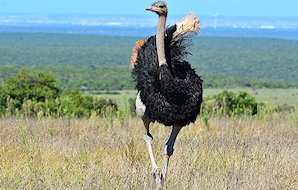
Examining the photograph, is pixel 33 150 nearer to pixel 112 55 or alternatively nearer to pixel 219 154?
pixel 219 154

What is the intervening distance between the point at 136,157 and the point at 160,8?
1.44m

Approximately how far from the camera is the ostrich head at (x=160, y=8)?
583 centimetres

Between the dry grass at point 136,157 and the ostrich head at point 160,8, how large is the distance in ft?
4.20

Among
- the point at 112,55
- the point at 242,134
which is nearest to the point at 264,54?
the point at 112,55

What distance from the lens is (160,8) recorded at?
231 inches

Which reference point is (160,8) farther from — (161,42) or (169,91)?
(169,91)

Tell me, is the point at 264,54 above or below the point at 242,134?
below

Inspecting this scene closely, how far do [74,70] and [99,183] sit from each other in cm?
5324

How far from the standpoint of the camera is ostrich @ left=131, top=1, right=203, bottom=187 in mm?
5680

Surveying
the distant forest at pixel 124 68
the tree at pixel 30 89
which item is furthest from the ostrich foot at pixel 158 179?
the distant forest at pixel 124 68

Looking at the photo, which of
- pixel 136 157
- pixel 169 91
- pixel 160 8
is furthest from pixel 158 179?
pixel 160 8

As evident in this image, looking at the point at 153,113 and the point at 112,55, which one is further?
the point at 112,55

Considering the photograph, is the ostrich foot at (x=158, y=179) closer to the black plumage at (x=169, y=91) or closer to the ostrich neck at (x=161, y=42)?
the black plumage at (x=169, y=91)

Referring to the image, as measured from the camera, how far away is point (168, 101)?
5688mm
